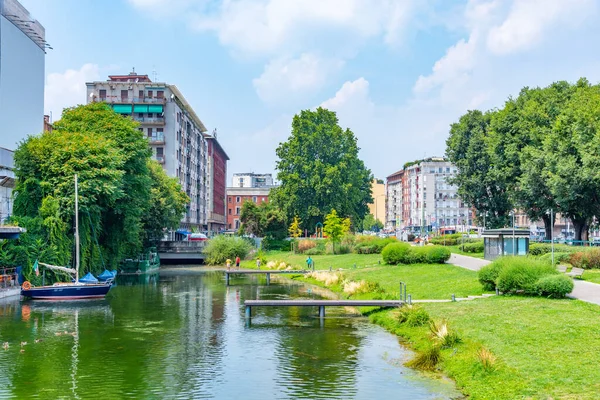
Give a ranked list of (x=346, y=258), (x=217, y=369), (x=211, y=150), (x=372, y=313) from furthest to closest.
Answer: (x=211, y=150), (x=346, y=258), (x=372, y=313), (x=217, y=369)

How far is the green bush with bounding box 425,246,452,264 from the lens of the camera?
50.9m

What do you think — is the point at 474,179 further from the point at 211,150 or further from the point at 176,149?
the point at 211,150

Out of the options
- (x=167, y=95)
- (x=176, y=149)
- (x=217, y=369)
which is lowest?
(x=217, y=369)

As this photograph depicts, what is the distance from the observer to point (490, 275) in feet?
111

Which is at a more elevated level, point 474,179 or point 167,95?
point 167,95

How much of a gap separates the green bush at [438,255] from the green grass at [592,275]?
11.8 m

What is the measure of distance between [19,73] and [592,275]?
59062 mm

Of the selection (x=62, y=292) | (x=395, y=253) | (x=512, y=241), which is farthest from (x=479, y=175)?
(x=62, y=292)

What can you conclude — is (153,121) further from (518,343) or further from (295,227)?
(518,343)

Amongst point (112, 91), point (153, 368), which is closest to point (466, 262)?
point (153, 368)

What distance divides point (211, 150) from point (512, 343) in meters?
146

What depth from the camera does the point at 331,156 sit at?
3693 inches

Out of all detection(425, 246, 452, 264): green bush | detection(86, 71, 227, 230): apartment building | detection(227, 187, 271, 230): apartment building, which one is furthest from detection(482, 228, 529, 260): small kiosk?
detection(227, 187, 271, 230): apartment building

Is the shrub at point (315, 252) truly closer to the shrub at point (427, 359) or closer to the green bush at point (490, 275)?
the green bush at point (490, 275)
